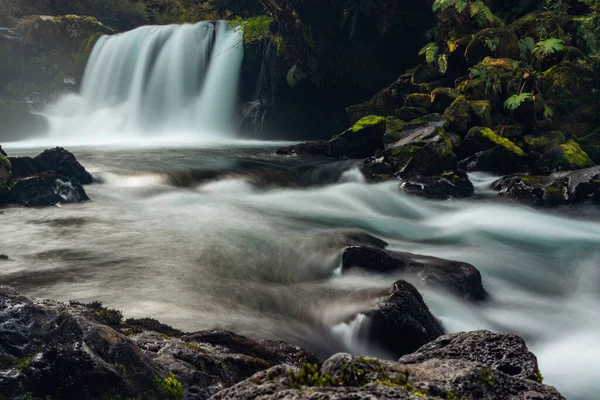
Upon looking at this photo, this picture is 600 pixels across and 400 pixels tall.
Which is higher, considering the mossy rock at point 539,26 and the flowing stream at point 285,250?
the mossy rock at point 539,26

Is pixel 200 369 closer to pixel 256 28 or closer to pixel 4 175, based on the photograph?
pixel 4 175

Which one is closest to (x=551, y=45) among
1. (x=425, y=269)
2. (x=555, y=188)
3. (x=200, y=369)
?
(x=555, y=188)

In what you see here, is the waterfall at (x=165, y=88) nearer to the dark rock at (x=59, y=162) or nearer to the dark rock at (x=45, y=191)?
the dark rock at (x=59, y=162)

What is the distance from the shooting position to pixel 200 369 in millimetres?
3518

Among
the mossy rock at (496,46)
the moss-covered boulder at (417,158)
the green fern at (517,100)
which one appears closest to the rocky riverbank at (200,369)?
the moss-covered boulder at (417,158)

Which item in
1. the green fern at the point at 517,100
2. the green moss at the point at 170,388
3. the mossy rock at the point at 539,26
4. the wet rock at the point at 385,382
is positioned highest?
the mossy rock at the point at 539,26

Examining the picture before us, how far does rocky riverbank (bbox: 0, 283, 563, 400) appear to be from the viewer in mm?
2186

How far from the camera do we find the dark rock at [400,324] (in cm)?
539

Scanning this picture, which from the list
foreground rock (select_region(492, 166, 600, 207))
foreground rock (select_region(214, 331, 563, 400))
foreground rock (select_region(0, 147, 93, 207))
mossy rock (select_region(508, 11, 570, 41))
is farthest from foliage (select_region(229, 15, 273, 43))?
foreground rock (select_region(214, 331, 563, 400))

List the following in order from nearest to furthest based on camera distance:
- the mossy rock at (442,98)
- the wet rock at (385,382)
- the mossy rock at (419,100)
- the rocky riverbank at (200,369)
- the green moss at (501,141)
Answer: the wet rock at (385,382) < the rocky riverbank at (200,369) < the green moss at (501,141) < the mossy rock at (442,98) < the mossy rock at (419,100)

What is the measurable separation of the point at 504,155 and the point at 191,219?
10.1 meters

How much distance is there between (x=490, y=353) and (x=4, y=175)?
38.4 ft

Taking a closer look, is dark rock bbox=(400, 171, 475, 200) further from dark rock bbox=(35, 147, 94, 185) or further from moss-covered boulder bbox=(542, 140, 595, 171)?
dark rock bbox=(35, 147, 94, 185)

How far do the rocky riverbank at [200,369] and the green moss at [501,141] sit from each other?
12865 millimetres
